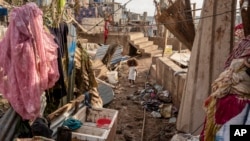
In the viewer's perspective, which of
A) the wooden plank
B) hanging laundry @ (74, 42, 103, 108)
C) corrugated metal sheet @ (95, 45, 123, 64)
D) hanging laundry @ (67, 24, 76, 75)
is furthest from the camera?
corrugated metal sheet @ (95, 45, 123, 64)

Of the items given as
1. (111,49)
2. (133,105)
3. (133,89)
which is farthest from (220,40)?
(111,49)

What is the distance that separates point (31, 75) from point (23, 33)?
532mm

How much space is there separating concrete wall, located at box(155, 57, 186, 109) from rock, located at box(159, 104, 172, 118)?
0.92 ft

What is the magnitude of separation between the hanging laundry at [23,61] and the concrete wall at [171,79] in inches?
195

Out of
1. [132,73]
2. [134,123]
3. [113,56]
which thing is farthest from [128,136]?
[113,56]

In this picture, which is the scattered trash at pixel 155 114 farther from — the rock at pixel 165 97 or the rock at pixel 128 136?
the rock at pixel 128 136

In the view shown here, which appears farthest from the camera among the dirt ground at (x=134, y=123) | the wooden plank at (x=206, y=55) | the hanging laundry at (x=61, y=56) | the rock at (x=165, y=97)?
the rock at (x=165, y=97)

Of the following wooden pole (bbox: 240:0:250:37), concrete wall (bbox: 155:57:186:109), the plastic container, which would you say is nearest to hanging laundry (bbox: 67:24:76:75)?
the plastic container

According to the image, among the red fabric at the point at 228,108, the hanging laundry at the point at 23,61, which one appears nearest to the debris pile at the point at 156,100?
the hanging laundry at the point at 23,61

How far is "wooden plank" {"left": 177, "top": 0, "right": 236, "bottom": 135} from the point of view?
17.0 ft

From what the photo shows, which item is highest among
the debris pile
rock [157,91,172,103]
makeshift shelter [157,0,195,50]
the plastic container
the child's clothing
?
makeshift shelter [157,0,195,50]

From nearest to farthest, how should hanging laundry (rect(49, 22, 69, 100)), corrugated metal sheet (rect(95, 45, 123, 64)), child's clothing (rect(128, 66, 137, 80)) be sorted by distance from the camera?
hanging laundry (rect(49, 22, 69, 100)), child's clothing (rect(128, 66, 137, 80)), corrugated metal sheet (rect(95, 45, 123, 64))

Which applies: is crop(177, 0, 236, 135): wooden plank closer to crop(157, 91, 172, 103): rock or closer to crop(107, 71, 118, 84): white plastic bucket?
crop(157, 91, 172, 103): rock

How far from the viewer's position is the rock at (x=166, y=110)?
7.86 metres
